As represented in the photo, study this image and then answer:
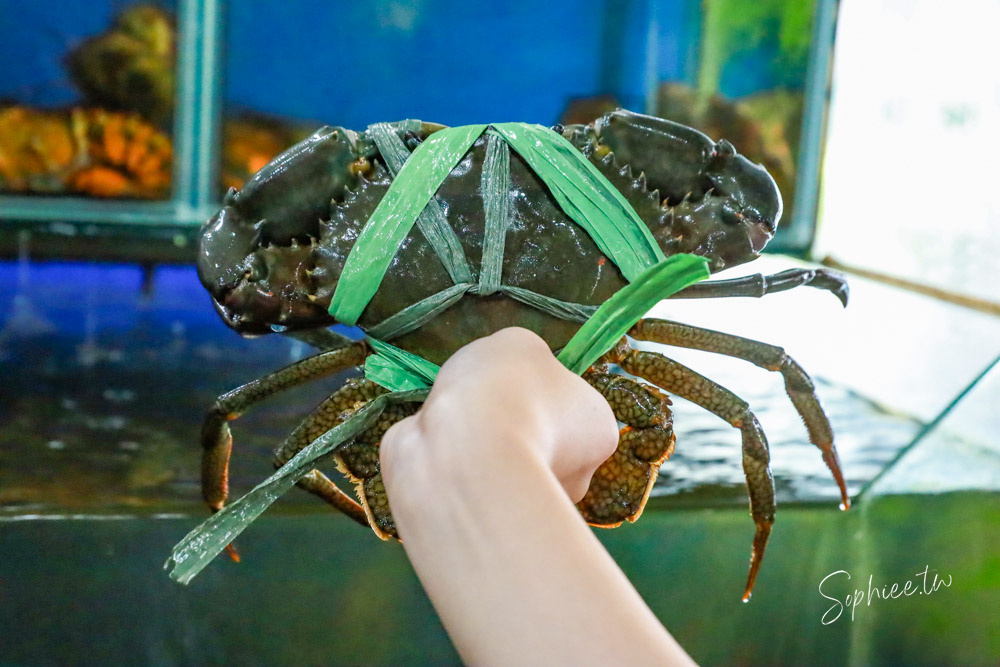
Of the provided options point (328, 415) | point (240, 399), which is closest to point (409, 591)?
point (240, 399)

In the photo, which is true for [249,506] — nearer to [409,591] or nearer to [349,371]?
[409,591]

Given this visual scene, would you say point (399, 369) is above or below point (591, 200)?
below

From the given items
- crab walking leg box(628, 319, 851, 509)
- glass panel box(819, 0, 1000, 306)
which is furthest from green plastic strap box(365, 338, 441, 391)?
glass panel box(819, 0, 1000, 306)

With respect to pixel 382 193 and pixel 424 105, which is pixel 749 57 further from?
pixel 382 193

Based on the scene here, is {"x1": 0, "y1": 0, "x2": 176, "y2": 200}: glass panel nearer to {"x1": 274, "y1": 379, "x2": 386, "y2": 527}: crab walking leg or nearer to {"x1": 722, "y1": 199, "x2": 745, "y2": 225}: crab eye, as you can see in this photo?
{"x1": 274, "y1": 379, "x2": 386, "y2": 527}: crab walking leg

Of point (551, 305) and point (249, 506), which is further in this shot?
point (551, 305)
